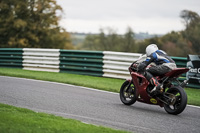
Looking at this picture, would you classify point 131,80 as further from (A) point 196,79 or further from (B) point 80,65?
(B) point 80,65

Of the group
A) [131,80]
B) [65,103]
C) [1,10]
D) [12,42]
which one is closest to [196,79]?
[131,80]

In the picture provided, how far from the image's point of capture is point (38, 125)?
17.0ft

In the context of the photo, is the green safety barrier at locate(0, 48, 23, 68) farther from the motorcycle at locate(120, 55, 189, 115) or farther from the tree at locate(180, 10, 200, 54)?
the tree at locate(180, 10, 200, 54)

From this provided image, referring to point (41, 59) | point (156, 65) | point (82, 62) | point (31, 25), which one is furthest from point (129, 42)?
point (156, 65)

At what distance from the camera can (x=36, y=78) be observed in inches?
551

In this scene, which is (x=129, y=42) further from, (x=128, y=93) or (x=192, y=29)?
(x=128, y=93)

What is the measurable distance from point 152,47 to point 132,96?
1354mm

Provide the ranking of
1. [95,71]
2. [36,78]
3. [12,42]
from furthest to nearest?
[12,42] < [95,71] < [36,78]

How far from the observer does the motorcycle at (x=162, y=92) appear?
24.3 feet

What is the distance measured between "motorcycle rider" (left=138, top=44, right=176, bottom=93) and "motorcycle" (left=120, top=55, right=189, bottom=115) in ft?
0.35

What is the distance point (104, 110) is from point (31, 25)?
3584 cm

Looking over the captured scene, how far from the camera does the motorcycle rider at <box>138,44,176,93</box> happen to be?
777 centimetres

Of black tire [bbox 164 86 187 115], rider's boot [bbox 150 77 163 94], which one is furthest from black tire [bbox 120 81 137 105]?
black tire [bbox 164 86 187 115]

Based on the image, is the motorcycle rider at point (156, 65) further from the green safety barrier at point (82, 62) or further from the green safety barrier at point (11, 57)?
the green safety barrier at point (11, 57)
